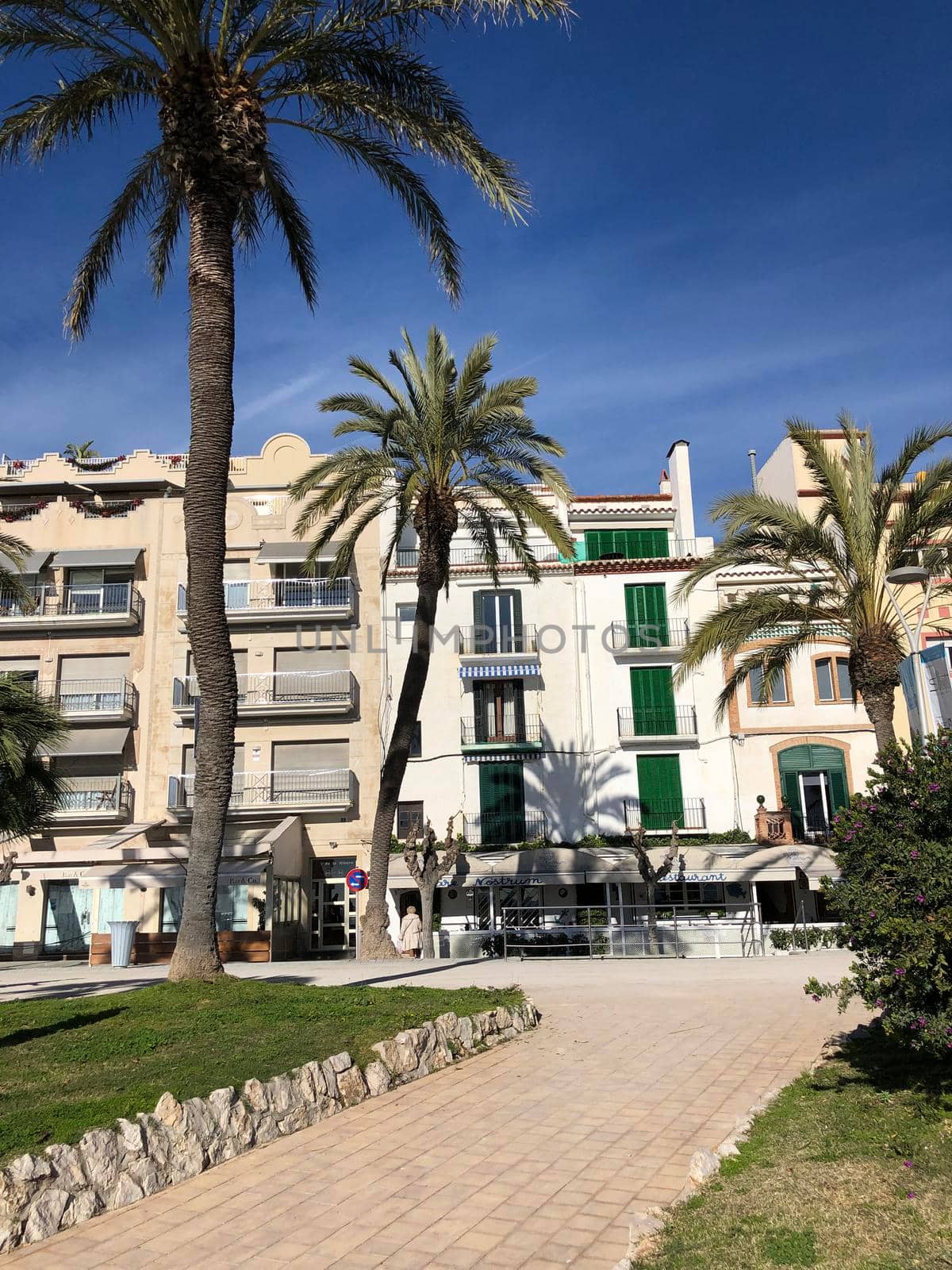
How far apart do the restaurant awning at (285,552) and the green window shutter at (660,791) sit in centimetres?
1219

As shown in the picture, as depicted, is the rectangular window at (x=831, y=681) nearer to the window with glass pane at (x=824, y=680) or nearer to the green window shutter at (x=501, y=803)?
the window with glass pane at (x=824, y=680)

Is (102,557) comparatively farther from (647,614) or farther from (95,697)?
(647,614)

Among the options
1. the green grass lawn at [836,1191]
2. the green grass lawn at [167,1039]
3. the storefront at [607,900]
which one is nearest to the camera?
the green grass lawn at [836,1191]

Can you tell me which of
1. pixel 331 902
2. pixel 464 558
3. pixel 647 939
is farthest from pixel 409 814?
pixel 647 939

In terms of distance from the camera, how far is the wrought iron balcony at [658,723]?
3391cm

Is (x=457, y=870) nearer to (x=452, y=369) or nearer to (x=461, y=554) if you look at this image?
(x=461, y=554)

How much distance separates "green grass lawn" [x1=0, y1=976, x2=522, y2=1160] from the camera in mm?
7367

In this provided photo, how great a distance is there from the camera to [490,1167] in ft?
23.0

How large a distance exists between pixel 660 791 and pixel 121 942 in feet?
54.6

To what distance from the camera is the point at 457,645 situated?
34.8m

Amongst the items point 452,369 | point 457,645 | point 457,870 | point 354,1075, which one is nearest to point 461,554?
point 457,645

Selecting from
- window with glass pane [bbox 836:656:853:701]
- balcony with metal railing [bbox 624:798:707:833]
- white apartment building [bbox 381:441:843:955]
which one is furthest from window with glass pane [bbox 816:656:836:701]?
balcony with metal railing [bbox 624:798:707:833]

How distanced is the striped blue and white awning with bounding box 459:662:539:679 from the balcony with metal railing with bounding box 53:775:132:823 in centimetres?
1120

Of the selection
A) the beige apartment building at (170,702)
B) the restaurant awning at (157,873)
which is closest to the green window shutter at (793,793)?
the beige apartment building at (170,702)
